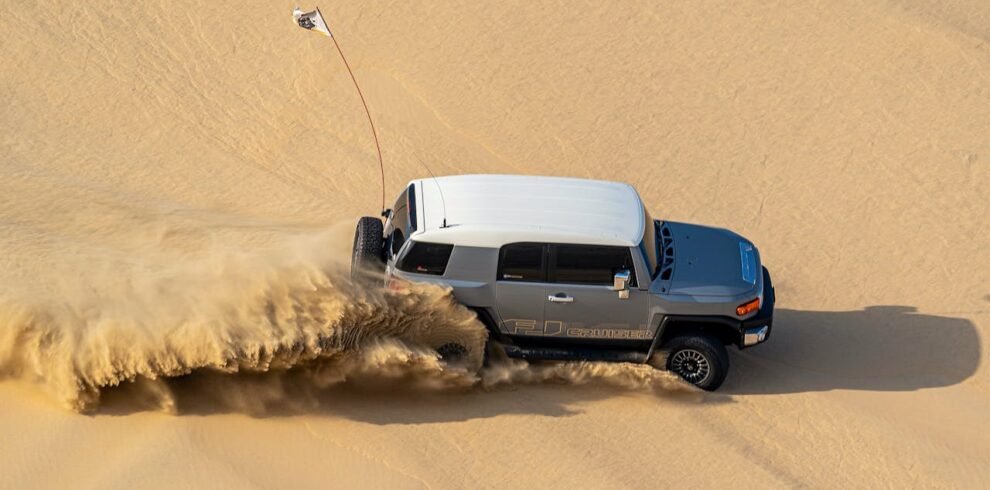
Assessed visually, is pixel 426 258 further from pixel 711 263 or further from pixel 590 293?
pixel 711 263

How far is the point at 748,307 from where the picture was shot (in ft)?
37.5

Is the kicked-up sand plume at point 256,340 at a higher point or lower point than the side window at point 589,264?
lower

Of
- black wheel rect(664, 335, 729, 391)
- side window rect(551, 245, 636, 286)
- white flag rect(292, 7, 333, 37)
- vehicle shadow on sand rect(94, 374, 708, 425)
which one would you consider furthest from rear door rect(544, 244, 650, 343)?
white flag rect(292, 7, 333, 37)

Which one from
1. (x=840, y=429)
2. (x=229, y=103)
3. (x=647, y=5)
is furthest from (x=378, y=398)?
(x=647, y=5)

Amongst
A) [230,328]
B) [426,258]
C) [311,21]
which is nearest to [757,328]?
[426,258]

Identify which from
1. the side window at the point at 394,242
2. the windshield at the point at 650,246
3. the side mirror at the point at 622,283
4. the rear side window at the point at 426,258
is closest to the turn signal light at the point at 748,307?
the windshield at the point at 650,246

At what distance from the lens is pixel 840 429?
1134cm

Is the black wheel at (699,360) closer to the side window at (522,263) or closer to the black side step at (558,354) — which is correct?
the black side step at (558,354)

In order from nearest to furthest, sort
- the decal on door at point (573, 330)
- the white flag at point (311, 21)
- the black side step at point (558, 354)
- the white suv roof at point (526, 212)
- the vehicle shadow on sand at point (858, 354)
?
1. the white suv roof at point (526, 212)
2. the decal on door at point (573, 330)
3. the black side step at point (558, 354)
4. the vehicle shadow on sand at point (858, 354)
5. the white flag at point (311, 21)

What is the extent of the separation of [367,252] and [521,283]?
1.44m

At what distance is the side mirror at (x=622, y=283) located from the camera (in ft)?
36.1

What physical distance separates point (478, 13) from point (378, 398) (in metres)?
8.25

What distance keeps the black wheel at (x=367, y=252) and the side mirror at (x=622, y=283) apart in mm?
2045

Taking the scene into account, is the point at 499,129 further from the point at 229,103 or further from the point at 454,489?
the point at 454,489
